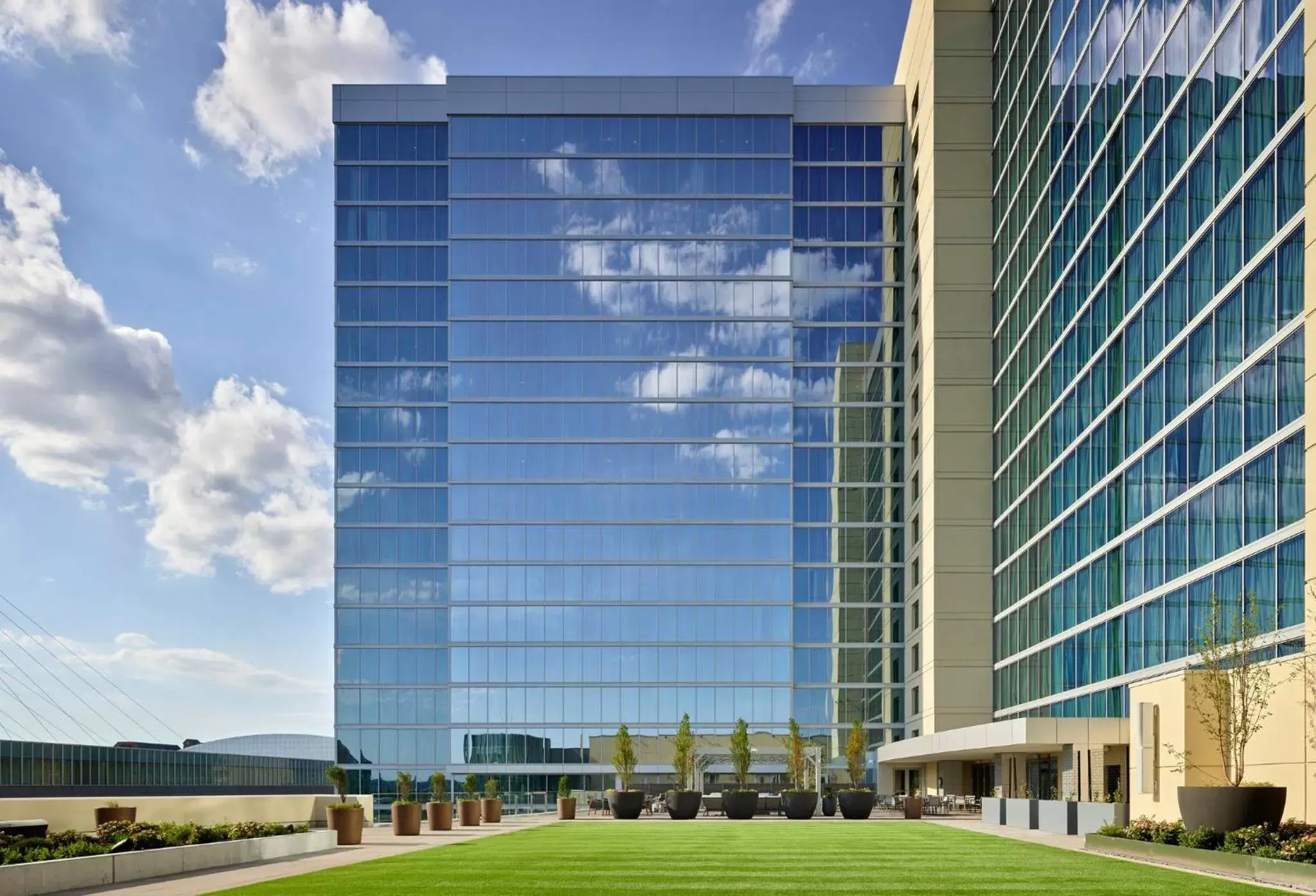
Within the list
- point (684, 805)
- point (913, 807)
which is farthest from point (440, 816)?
point (913, 807)

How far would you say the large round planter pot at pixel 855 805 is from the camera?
5125cm

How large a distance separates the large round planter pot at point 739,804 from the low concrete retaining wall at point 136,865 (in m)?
25.3

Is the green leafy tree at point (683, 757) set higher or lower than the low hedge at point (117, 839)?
lower

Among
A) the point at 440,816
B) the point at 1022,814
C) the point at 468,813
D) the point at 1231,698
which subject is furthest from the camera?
the point at 468,813

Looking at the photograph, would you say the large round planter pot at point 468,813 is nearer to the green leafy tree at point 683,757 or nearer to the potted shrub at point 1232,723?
the green leafy tree at point 683,757

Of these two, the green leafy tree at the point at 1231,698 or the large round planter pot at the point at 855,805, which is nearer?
the green leafy tree at the point at 1231,698

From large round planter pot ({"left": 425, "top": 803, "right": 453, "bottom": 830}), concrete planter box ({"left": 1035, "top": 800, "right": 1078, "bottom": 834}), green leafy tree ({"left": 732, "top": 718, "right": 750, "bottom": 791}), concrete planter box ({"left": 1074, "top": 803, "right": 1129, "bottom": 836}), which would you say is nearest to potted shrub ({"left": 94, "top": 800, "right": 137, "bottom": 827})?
large round planter pot ({"left": 425, "top": 803, "right": 453, "bottom": 830})

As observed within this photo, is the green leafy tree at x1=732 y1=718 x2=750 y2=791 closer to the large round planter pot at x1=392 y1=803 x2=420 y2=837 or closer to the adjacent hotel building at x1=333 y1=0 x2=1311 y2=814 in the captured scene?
the adjacent hotel building at x1=333 y1=0 x2=1311 y2=814

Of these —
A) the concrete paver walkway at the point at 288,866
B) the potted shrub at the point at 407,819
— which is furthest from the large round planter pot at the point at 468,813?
the potted shrub at the point at 407,819

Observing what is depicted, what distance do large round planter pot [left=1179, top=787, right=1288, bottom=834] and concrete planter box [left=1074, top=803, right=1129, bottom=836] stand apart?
7554 millimetres

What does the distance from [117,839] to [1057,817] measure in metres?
24.0

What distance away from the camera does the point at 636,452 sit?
86062mm

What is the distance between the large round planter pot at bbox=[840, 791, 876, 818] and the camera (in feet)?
168

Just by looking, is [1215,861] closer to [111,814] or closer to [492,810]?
[111,814]
